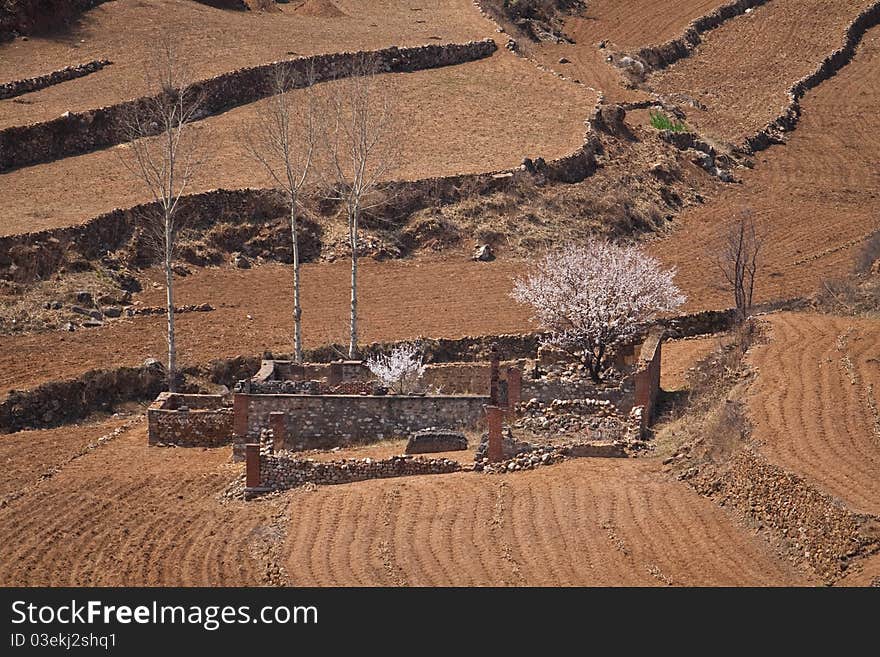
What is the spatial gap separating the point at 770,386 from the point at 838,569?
32.0 feet

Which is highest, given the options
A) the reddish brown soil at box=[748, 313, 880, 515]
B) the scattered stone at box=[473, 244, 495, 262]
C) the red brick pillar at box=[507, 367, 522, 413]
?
the reddish brown soil at box=[748, 313, 880, 515]

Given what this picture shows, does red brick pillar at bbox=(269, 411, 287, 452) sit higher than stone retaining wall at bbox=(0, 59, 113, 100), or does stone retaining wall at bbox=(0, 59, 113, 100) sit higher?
stone retaining wall at bbox=(0, 59, 113, 100)

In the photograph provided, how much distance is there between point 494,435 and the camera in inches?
1658

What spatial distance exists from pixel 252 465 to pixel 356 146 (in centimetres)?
1660

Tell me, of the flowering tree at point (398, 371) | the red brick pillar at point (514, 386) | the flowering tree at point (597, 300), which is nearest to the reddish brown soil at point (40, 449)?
the flowering tree at point (398, 371)

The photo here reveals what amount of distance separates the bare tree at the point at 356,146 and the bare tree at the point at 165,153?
4.62 metres

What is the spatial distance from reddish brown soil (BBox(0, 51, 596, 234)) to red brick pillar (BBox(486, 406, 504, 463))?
76.7ft

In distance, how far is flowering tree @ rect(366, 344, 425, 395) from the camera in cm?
4878

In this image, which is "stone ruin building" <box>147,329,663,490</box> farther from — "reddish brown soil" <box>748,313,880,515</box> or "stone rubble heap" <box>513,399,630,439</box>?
"reddish brown soil" <box>748,313,880,515</box>

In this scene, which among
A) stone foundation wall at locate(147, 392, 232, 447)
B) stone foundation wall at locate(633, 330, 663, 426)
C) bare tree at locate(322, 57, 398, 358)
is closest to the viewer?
stone foundation wall at locate(633, 330, 663, 426)

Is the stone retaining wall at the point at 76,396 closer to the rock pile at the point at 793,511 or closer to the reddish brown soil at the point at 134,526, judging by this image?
the reddish brown soil at the point at 134,526

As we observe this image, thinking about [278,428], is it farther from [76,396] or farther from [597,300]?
[597,300]

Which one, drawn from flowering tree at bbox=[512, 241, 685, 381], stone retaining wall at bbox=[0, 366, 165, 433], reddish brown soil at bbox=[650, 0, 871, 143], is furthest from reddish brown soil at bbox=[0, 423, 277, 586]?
reddish brown soil at bbox=[650, 0, 871, 143]

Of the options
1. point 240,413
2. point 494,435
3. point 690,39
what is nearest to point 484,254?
point 240,413
